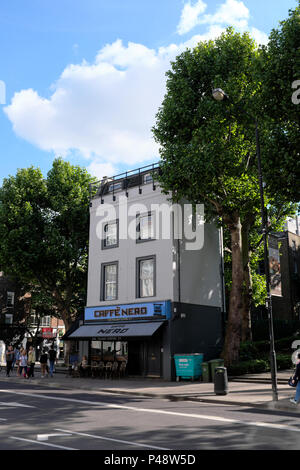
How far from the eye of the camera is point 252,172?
75.8 feet

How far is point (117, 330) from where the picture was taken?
81.6 ft

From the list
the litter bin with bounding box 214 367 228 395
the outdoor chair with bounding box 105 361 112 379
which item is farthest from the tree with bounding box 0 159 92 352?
the litter bin with bounding box 214 367 228 395

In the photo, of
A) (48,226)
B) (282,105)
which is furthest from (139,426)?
(48,226)

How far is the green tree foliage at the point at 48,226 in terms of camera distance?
108 feet

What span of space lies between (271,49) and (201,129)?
5869 millimetres

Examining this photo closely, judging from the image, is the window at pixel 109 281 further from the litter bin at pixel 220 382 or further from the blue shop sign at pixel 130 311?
the litter bin at pixel 220 382

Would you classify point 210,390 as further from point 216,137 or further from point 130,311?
point 216,137

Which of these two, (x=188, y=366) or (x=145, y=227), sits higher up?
(x=145, y=227)

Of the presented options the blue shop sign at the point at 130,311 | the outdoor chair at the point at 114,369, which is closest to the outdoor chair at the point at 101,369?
the outdoor chair at the point at 114,369

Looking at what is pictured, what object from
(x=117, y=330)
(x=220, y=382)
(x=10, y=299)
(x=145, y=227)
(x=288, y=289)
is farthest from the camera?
(x=10, y=299)

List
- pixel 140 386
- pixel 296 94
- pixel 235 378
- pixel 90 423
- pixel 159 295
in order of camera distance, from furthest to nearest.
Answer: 1. pixel 159 295
2. pixel 235 378
3. pixel 140 386
4. pixel 296 94
5. pixel 90 423

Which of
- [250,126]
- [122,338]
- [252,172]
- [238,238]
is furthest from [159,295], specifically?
[250,126]

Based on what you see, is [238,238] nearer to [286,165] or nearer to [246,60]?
[286,165]

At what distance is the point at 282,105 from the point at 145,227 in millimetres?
11477
